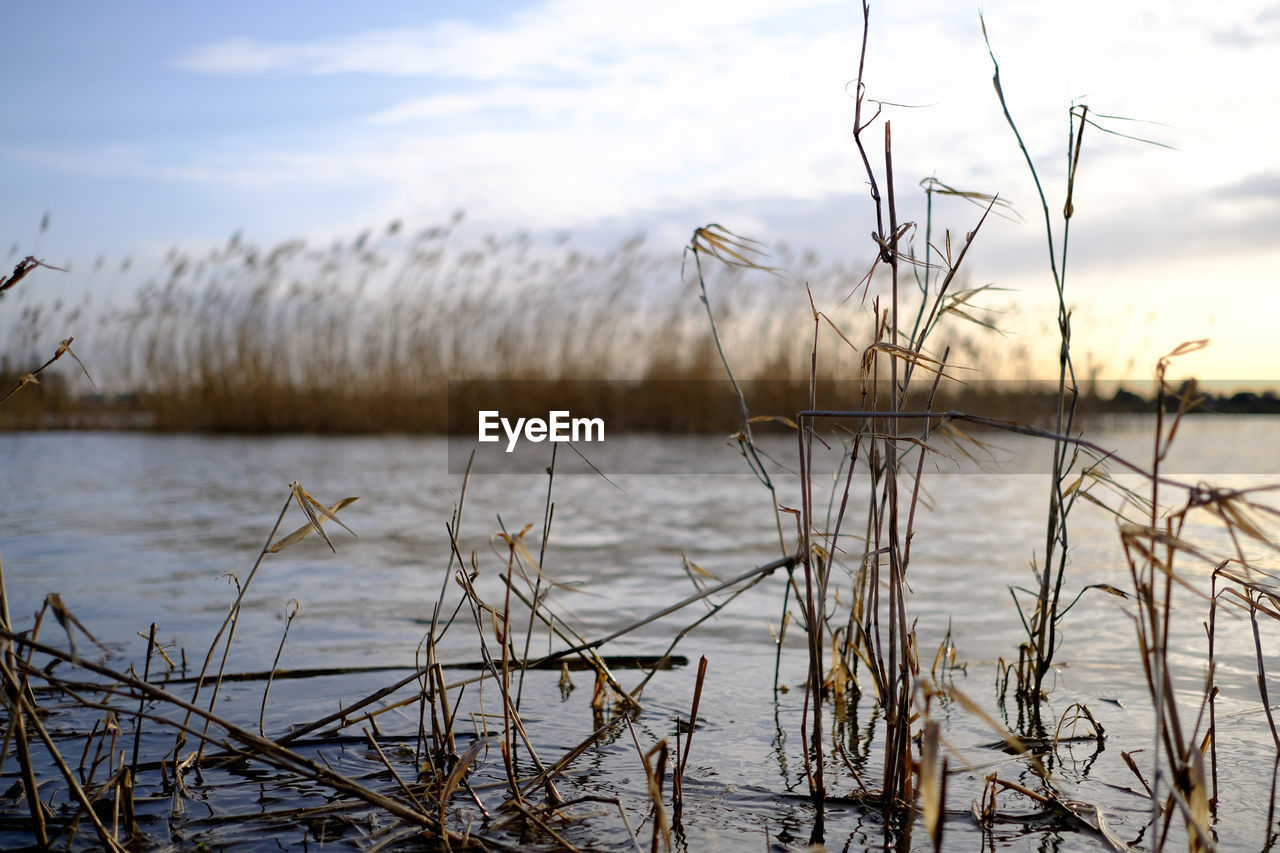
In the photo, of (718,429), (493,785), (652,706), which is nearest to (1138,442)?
(718,429)

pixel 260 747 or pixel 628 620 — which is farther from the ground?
pixel 260 747

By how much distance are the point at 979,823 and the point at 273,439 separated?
9682 millimetres

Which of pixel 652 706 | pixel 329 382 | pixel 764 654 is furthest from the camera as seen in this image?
pixel 329 382

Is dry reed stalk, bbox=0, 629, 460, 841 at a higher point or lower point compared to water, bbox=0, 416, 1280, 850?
higher

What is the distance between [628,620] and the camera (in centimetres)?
298

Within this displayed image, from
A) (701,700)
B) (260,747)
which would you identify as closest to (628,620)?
(701,700)

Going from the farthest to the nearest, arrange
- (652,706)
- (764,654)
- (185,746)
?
(764,654) → (652,706) → (185,746)

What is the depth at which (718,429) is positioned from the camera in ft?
35.7

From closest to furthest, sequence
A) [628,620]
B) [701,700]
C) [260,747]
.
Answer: [260,747], [701,700], [628,620]

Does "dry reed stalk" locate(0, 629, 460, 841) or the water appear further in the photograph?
the water

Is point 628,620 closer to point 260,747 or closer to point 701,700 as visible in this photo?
point 701,700

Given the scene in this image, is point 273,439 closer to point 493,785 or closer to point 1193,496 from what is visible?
point 493,785

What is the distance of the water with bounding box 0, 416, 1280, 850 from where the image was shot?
1.61 meters

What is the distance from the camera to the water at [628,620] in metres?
1.61
